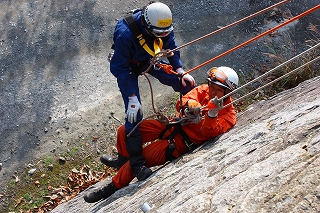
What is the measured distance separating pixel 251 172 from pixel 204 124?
1551 millimetres

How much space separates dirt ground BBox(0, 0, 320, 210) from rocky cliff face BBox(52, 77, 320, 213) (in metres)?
2.61

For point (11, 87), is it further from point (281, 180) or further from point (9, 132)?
point (281, 180)

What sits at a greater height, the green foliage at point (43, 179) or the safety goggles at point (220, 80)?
the safety goggles at point (220, 80)

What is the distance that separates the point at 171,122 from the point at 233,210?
239 cm

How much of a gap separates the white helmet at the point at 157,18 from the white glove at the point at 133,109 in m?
0.96

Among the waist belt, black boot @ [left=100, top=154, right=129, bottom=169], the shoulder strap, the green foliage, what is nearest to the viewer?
the shoulder strap

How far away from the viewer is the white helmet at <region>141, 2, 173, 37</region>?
15.7 ft

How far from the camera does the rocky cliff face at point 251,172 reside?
2.77 metres

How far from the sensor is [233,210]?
2846mm

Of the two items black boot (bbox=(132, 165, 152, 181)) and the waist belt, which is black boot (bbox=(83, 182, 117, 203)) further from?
the waist belt

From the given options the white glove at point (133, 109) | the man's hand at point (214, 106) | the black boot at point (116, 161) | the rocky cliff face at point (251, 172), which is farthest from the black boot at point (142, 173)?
the man's hand at point (214, 106)

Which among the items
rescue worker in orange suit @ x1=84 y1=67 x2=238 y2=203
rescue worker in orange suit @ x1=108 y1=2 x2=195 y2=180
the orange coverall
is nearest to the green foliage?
rescue worker in orange suit @ x1=84 y1=67 x2=238 y2=203

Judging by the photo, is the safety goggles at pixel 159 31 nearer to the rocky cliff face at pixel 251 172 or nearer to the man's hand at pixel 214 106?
the man's hand at pixel 214 106

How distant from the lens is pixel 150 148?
5258 mm
